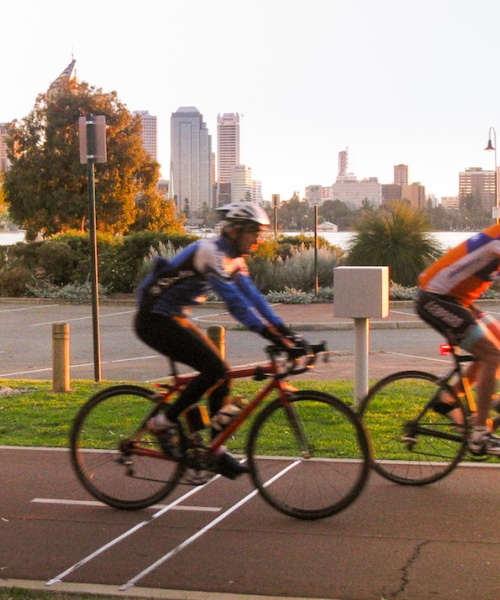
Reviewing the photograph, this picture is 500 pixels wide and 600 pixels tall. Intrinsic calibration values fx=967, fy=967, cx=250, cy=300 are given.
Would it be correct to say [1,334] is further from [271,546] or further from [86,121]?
[271,546]

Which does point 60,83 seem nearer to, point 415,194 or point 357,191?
point 357,191

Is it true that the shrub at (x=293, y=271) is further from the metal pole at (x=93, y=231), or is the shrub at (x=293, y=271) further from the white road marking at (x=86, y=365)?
the metal pole at (x=93, y=231)

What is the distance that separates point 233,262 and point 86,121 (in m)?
6.19

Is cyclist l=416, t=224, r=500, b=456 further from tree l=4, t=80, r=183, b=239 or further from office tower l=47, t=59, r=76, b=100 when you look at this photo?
office tower l=47, t=59, r=76, b=100

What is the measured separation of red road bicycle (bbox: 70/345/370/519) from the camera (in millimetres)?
5430

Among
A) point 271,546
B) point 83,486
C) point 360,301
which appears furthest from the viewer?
point 360,301

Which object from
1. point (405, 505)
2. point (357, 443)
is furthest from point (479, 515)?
point (357, 443)

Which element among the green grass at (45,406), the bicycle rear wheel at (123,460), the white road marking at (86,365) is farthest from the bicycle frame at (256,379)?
the white road marking at (86,365)

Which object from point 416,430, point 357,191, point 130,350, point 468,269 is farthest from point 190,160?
point 468,269

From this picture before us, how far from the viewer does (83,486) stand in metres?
5.90

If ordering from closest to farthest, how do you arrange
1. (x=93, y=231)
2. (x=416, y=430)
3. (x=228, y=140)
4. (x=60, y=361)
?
(x=416, y=430), (x=60, y=361), (x=93, y=231), (x=228, y=140)

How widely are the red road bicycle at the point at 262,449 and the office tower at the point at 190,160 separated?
36992mm

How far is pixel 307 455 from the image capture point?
5770mm

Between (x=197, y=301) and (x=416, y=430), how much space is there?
1677mm
